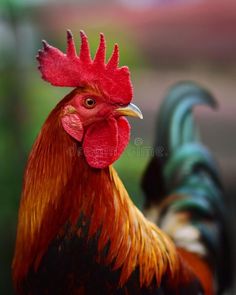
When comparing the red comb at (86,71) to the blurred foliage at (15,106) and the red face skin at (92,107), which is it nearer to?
the red face skin at (92,107)

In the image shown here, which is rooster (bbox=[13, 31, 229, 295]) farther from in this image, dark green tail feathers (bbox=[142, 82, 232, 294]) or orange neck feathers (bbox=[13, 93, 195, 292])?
dark green tail feathers (bbox=[142, 82, 232, 294])

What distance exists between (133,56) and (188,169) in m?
0.42

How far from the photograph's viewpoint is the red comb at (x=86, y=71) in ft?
3.78

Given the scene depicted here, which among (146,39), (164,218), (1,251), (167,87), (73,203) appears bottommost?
(1,251)

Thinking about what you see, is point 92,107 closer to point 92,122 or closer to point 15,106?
point 92,122

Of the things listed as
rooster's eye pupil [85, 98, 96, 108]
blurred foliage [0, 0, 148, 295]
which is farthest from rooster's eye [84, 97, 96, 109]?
blurred foliage [0, 0, 148, 295]

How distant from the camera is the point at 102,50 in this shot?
1161 mm

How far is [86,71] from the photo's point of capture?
3.81 ft

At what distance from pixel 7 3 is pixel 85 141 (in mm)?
817

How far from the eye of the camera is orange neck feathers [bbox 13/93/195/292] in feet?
3.90

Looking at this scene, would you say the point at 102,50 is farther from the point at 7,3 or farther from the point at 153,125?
the point at 7,3

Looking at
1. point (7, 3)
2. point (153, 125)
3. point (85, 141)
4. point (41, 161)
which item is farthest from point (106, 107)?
point (7, 3)

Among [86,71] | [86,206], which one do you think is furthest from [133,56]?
[86,206]

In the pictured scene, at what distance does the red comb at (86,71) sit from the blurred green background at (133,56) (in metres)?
0.51
